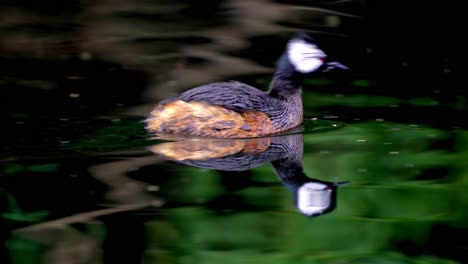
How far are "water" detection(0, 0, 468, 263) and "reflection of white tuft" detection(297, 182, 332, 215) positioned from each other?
15 mm

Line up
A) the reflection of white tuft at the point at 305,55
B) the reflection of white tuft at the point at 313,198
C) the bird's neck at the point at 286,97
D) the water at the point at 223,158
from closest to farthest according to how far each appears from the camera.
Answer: the water at the point at 223,158
the reflection of white tuft at the point at 313,198
the bird's neck at the point at 286,97
the reflection of white tuft at the point at 305,55

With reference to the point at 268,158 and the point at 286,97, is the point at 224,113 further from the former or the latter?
the point at 286,97

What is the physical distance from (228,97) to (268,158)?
0.88m

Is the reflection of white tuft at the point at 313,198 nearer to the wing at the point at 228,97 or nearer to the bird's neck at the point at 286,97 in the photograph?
the wing at the point at 228,97

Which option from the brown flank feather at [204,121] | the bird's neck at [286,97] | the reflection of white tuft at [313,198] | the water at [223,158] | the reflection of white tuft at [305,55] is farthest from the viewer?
the reflection of white tuft at [305,55]

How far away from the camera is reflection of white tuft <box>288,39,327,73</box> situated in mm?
9875

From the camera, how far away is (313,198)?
24.8ft

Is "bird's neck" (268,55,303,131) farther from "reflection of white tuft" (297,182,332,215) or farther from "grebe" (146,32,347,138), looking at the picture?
"reflection of white tuft" (297,182,332,215)

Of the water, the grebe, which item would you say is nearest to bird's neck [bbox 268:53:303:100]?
the grebe

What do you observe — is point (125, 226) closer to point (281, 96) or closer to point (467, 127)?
point (281, 96)

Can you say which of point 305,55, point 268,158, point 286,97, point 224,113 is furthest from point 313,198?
point 305,55

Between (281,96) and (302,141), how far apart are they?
73 centimetres

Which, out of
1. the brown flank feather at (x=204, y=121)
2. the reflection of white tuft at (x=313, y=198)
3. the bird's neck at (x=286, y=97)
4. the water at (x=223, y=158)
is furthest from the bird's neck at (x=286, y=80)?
the reflection of white tuft at (x=313, y=198)

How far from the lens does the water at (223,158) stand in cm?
657
